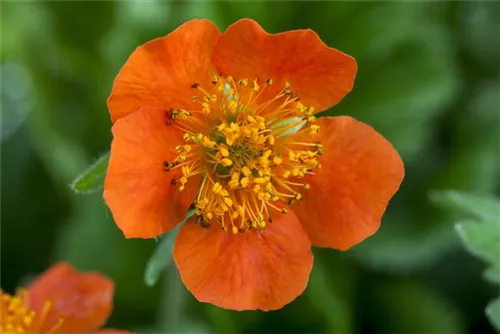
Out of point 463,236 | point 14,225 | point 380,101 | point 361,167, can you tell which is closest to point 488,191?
point 380,101

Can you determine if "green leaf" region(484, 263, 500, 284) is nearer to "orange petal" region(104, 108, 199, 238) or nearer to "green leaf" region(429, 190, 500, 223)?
"green leaf" region(429, 190, 500, 223)

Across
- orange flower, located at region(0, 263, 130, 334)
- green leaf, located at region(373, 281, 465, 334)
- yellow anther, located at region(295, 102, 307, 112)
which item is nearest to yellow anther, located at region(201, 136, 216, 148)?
yellow anther, located at region(295, 102, 307, 112)

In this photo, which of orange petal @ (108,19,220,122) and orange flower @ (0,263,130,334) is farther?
orange flower @ (0,263,130,334)

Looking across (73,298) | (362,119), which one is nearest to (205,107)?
(73,298)

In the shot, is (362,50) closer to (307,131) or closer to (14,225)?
(307,131)

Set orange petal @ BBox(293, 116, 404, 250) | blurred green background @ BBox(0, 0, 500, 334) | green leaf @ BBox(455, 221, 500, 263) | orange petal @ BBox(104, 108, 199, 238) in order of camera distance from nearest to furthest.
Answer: orange petal @ BBox(104, 108, 199, 238)
orange petal @ BBox(293, 116, 404, 250)
green leaf @ BBox(455, 221, 500, 263)
blurred green background @ BBox(0, 0, 500, 334)

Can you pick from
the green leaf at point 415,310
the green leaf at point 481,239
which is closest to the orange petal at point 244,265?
the green leaf at point 481,239

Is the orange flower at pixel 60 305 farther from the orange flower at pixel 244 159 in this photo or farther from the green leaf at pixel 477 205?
the green leaf at pixel 477 205
